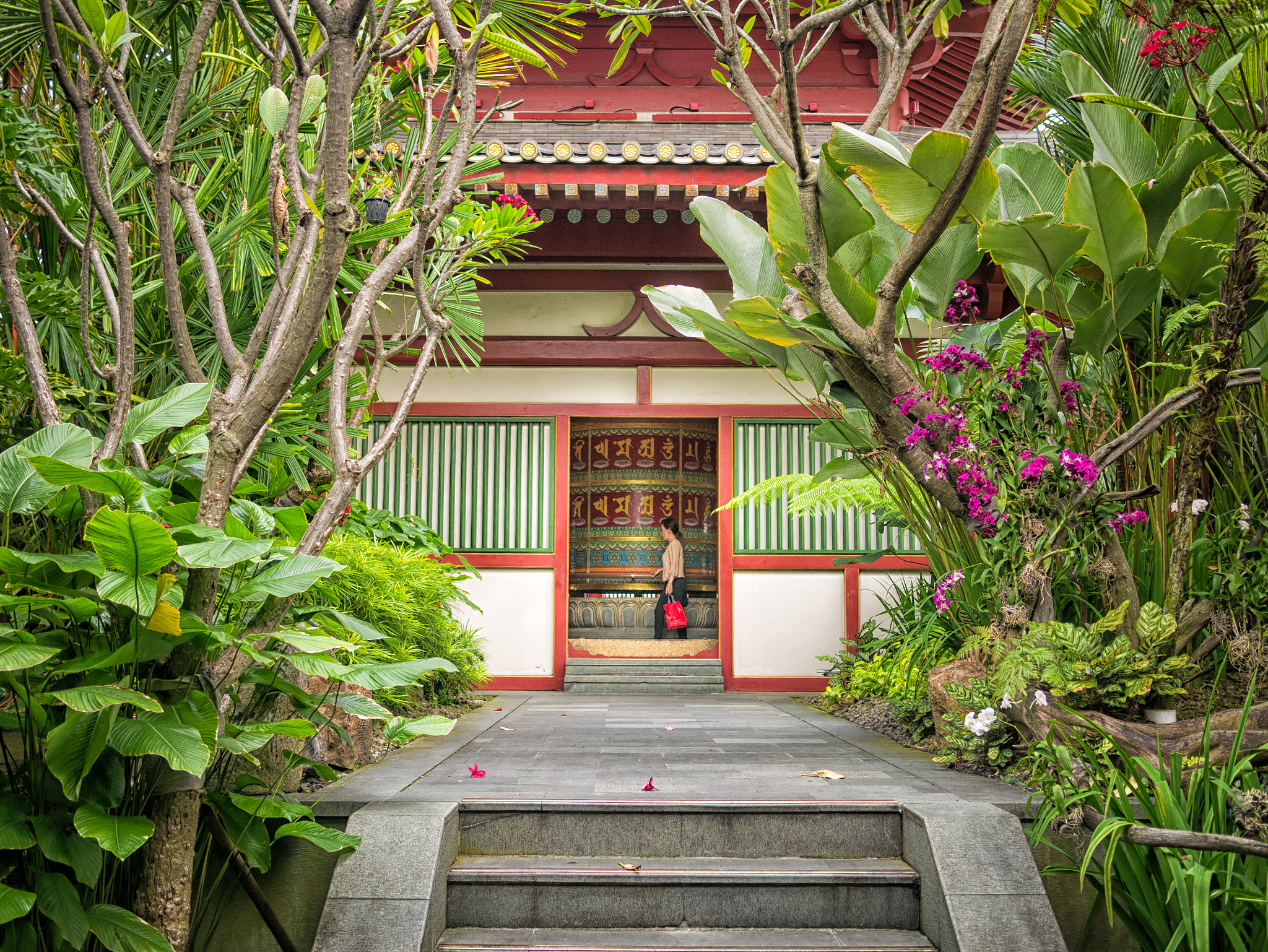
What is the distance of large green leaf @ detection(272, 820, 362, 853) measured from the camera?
214 cm

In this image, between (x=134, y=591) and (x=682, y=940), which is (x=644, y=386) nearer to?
(x=682, y=940)

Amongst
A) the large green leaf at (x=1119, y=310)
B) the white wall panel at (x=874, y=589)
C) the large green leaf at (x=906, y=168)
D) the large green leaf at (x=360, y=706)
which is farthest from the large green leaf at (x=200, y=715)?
the white wall panel at (x=874, y=589)

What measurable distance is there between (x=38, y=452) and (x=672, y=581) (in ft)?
21.3

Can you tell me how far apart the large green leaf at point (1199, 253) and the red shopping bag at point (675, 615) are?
5.41 m

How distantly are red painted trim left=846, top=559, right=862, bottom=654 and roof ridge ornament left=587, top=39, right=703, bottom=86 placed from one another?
13.8ft

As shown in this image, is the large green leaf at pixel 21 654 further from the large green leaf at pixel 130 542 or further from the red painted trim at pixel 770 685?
the red painted trim at pixel 770 685

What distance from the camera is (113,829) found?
167cm

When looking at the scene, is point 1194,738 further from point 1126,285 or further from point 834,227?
point 834,227

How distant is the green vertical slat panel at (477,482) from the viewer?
6691mm

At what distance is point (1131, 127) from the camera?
286 cm

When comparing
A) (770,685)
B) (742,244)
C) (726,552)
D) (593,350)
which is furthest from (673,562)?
(742,244)

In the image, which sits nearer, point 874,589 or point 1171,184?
point 1171,184

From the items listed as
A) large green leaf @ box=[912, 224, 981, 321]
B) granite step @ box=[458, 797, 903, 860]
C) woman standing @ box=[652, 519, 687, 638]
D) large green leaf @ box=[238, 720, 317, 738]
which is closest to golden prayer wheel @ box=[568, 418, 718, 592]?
woman standing @ box=[652, 519, 687, 638]

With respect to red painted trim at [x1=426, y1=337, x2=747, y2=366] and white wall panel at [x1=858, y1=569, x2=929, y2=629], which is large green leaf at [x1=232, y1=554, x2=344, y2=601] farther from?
white wall panel at [x1=858, y1=569, x2=929, y2=629]
